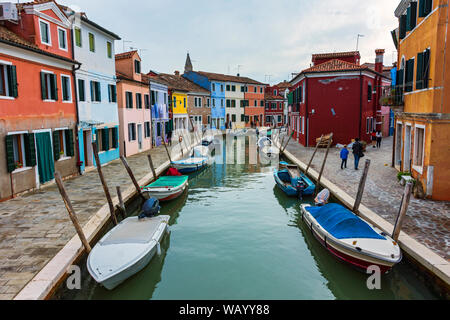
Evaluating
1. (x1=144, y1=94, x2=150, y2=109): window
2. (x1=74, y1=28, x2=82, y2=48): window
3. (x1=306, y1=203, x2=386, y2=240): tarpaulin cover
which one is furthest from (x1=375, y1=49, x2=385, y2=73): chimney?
(x1=306, y1=203, x2=386, y2=240): tarpaulin cover

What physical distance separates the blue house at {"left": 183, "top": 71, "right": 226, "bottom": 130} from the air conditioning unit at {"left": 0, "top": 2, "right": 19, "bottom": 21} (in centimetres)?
3744

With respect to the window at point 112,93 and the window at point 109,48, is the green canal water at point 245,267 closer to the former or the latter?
the window at point 112,93

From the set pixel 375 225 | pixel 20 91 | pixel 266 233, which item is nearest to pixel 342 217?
pixel 375 225

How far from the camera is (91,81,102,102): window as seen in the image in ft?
65.9

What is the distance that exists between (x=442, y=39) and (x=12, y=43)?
1509 cm

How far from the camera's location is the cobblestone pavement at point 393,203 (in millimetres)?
8695

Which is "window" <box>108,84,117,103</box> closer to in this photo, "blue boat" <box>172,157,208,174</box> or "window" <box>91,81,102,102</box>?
"window" <box>91,81,102,102</box>

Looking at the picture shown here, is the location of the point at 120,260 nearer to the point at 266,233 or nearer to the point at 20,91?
the point at 266,233

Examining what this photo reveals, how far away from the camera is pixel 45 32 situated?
1538cm

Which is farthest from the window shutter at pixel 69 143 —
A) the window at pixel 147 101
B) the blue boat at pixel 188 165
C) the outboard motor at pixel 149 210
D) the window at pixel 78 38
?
the window at pixel 147 101

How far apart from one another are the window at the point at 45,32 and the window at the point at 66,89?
172cm

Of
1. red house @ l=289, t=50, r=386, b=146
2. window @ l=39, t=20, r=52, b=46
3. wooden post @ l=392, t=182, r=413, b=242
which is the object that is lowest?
wooden post @ l=392, t=182, r=413, b=242

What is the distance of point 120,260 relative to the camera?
312 inches

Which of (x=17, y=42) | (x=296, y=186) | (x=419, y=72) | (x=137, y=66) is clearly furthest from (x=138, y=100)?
(x=419, y=72)
